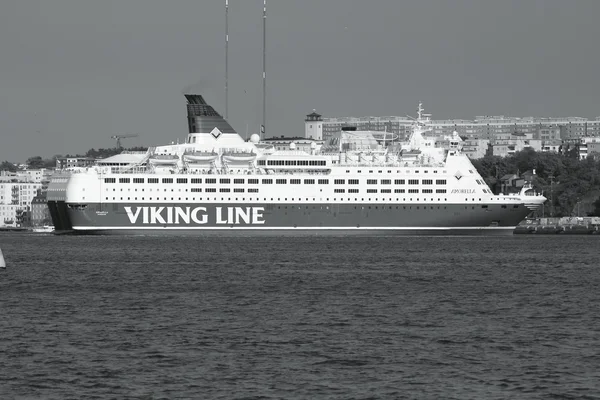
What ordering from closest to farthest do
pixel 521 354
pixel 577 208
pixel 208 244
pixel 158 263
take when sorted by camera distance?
pixel 521 354, pixel 158 263, pixel 208 244, pixel 577 208

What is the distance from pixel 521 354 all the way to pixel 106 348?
757 centimetres

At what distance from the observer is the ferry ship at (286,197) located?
245 feet

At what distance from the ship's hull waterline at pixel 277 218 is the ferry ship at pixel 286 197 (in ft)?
0.19

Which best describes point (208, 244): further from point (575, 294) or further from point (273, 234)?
point (575, 294)

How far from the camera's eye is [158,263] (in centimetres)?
4838

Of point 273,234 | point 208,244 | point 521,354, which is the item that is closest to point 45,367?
point 521,354

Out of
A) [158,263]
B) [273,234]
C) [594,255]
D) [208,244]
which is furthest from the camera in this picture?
[273,234]

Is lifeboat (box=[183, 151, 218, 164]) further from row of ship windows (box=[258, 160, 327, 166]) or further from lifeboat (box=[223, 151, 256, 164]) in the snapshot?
row of ship windows (box=[258, 160, 327, 166])

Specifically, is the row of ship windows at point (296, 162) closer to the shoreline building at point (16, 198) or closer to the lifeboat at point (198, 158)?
the lifeboat at point (198, 158)

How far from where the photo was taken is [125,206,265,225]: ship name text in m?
74.6

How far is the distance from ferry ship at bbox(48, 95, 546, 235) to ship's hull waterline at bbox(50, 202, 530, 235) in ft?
0.19

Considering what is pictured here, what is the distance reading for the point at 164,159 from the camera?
7800 cm

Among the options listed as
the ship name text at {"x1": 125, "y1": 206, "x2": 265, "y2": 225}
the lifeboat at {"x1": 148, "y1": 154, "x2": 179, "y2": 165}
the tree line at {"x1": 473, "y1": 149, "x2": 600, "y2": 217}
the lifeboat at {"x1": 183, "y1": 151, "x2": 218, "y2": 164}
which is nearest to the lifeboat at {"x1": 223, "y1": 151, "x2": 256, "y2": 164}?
the lifeboat at {"x1": 183, "y1": 151, "x2": 218, "y2": 164}

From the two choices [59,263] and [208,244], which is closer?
[59,263]
